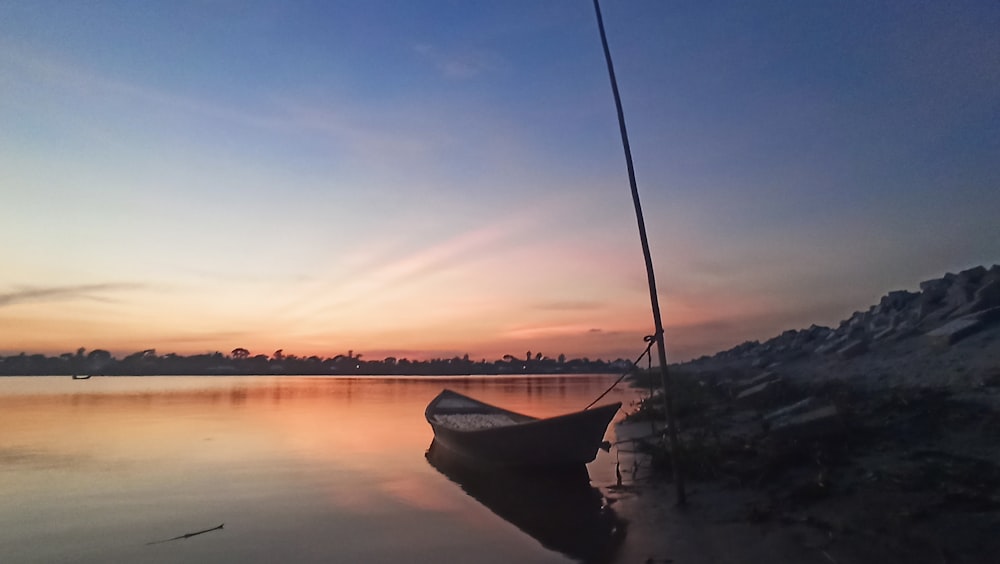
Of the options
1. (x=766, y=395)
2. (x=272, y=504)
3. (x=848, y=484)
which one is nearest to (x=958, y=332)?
(x=766, y=395)

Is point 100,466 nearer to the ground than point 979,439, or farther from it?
nearer to the ground

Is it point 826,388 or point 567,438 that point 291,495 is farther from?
point 826,388

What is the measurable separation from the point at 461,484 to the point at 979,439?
11345 mm

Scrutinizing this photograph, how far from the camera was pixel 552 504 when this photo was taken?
1246 cm

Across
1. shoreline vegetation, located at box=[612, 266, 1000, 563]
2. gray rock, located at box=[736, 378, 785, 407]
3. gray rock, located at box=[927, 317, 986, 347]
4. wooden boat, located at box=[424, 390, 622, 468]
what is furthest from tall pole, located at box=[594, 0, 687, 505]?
gray rock, located at box=[927, 317, 986, 347]

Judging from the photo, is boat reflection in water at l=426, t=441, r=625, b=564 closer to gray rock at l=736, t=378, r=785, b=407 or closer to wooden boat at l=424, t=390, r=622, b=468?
wooden boat at l=424, t=390, r=622, b=468

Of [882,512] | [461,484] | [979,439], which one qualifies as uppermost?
[979,439]

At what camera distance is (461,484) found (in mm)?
15688

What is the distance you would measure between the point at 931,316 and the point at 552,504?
806 inches

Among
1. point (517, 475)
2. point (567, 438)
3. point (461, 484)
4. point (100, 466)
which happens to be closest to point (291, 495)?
point (461, 484)

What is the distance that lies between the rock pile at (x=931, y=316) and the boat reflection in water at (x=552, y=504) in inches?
524

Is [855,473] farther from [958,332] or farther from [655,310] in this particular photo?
[958,332]

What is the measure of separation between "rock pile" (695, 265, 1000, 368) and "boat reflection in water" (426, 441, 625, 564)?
13.3 meters

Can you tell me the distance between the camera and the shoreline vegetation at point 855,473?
7.10 metres
